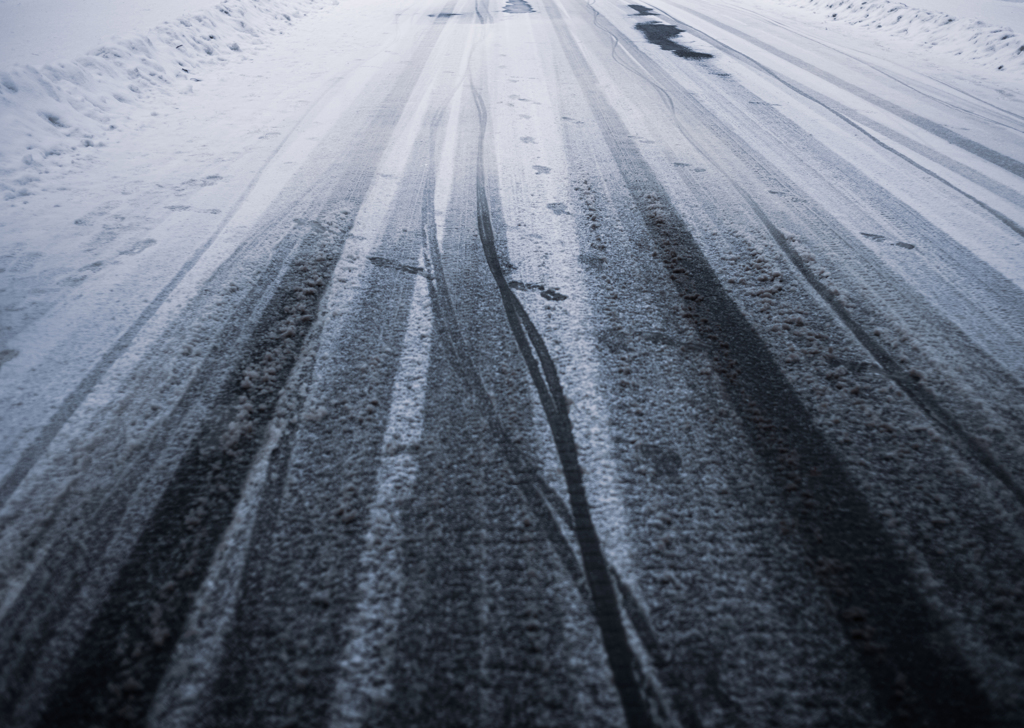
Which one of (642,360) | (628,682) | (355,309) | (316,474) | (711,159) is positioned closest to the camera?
(628,682)

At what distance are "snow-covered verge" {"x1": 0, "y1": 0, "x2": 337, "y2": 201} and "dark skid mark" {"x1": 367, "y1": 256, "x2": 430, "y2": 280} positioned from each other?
2656mm

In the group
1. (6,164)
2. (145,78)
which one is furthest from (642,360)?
(145,78)

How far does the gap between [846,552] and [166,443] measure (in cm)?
230

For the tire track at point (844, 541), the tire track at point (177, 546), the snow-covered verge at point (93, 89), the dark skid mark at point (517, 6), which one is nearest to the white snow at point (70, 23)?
the snow-covered verge at point (93, 89)

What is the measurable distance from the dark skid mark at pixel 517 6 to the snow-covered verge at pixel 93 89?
524 cm

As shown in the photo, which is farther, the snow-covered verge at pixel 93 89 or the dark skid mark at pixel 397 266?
the snow-covered verge at pixel 93 89

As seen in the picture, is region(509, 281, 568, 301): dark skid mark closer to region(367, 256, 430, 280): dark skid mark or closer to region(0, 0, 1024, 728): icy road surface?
region(0, 0, 1024, 728): icy road surface

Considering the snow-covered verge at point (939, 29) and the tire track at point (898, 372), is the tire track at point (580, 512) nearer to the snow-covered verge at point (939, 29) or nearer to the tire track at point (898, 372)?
Answer: the tire track at point (898, 372)

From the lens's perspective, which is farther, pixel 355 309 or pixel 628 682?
pixel 355 309

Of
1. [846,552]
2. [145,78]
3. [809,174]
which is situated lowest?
[846,552]

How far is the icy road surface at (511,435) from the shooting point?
121 centimetres

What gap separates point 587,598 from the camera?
1345 millimetres

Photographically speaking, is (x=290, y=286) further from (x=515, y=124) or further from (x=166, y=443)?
(x=515, y=124)

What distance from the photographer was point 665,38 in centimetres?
747
